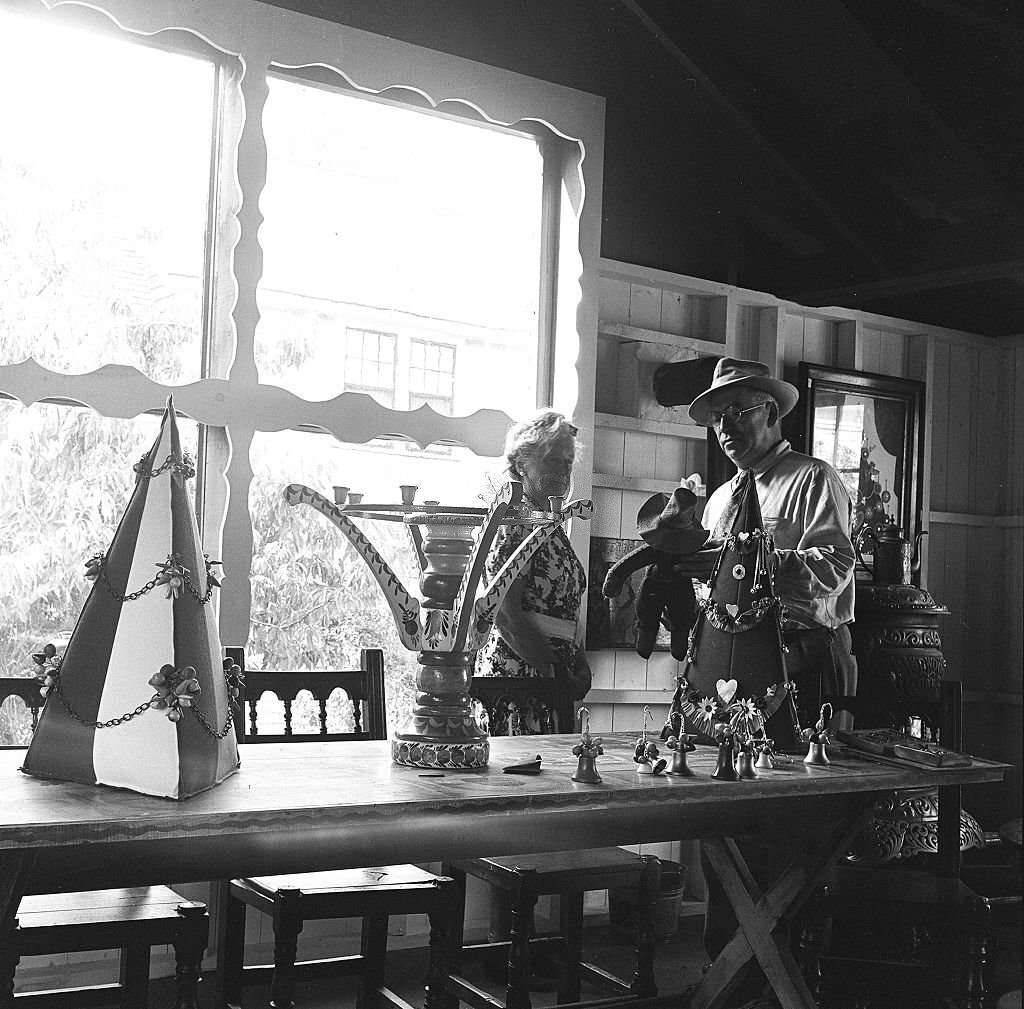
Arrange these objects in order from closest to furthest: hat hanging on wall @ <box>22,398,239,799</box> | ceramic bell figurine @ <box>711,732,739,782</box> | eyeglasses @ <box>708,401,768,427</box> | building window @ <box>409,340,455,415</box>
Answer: hat hanging on wall @ <box>22,398,239,799</box>
ceramic bell figurine @ <box>711,732,739,782</box>
eyeglasses @ <box>708,401,768,427</box>
building window @ <box>409,340,455,415</box>

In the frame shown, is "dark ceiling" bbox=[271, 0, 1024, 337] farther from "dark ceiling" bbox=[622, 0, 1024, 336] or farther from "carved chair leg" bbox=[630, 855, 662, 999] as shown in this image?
"carved chair leg" bbox=[630, 855, 662, 999]

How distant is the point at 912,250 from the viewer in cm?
469

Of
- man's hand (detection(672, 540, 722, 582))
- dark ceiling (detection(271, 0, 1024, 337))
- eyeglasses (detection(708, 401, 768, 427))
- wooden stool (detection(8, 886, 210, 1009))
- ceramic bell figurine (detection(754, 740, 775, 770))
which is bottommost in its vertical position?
wooden stool (detection(8, 886, 210, 1009))

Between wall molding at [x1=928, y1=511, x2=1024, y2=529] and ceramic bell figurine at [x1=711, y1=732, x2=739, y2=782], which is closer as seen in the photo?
ceramic bell figurine at [x1=711, y1=732, x2=739, y2=782]

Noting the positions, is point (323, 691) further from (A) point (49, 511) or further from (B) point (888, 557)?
(B) point (888, 557)

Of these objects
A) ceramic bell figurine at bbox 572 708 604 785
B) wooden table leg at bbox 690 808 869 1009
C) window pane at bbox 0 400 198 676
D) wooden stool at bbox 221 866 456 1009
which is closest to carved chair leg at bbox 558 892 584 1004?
wooden table leg at bbox 690 808 869 1009

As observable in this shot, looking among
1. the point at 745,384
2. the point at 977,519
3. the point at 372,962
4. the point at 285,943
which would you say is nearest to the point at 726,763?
the point at 285,943

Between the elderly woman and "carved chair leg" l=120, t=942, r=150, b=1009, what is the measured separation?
1.39 m

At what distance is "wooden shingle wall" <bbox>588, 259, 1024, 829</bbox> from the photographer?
4.50 metres

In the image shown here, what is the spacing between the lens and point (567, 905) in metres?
3.43

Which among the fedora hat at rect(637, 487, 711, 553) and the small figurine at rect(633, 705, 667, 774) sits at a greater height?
the fedora hat at rect(637, 487, 711, 553)

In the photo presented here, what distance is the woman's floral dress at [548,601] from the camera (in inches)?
Result: 142

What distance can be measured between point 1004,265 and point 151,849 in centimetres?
383

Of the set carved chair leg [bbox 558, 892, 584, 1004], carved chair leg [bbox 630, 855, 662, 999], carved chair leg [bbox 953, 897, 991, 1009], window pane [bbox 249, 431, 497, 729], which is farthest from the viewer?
window pane [bbox 249, 431, 497, 729]
